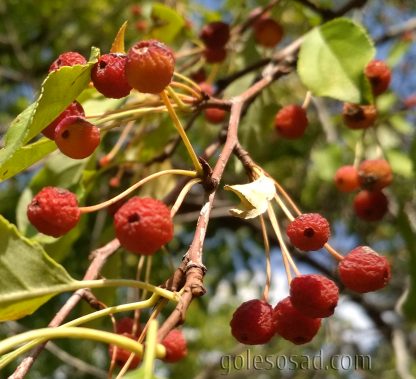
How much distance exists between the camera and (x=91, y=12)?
6.10 meters

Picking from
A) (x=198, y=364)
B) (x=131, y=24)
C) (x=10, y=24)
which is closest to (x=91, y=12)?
(x=10, y=24)

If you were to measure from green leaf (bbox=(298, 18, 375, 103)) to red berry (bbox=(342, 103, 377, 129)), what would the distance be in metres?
0.11

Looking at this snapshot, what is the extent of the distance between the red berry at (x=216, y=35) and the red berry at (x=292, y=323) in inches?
52.6

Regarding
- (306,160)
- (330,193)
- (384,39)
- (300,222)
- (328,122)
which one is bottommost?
Result: (330,193)

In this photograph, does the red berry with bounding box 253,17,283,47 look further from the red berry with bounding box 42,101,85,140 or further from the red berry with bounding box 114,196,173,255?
the red berry with bounding box 114,196,173,255

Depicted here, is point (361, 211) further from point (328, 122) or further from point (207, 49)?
point (328, 122)

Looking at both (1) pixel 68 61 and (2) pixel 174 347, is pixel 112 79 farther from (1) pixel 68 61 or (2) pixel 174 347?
(2) pixel 174 347

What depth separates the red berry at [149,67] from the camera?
1.15 meters

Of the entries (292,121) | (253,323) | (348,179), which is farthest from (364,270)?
(348,179)

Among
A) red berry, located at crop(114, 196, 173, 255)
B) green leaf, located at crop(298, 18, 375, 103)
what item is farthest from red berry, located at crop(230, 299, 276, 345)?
green leaf, located at crop(298, 18, 375, 103)

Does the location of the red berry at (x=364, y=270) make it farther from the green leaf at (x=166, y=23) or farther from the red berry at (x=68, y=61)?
the green leaf at (x=166, y=23)

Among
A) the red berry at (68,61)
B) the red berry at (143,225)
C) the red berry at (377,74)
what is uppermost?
the red berry at (68,61)

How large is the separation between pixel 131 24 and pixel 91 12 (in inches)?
54.2

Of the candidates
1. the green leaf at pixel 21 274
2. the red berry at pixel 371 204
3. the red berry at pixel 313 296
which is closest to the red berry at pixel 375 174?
the red berry at pixel 371 204
